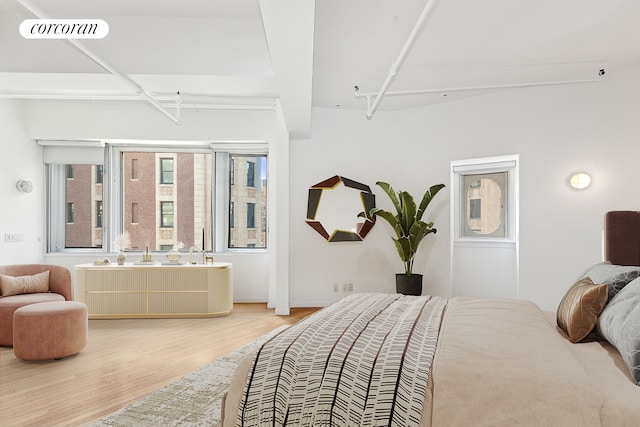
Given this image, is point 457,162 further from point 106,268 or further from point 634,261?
point 106,268

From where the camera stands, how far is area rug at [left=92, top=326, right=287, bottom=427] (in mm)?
2578

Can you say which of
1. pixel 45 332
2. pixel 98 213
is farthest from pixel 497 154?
pixel 98 213

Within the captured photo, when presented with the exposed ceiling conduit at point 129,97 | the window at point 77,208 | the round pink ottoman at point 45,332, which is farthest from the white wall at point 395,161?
the round pink ottoman at point 45,332

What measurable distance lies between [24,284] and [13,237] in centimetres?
148

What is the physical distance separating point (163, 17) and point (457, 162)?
12.6ft

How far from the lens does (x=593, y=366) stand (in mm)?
1933

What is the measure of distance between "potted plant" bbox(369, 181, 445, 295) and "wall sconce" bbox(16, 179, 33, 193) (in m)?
4.46

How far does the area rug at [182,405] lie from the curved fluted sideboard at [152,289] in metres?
2.27

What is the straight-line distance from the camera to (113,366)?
3676 mm

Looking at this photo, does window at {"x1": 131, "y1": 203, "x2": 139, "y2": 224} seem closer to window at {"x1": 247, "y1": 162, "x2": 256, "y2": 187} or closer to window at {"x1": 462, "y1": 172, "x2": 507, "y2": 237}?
window at {"x1": 247, "y1": 162, "x2": 256, "y2": 187}

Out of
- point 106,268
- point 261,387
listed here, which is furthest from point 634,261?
point 106,268

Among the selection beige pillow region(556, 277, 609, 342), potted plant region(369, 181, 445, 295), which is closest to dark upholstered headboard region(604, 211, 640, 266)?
beige pillow region(556, 277, 609, 342)

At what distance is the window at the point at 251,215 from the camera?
695 centimetres

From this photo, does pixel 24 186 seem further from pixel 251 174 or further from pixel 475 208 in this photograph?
pixel 475 208
